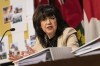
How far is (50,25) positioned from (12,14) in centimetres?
126

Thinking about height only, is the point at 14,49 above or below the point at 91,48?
below

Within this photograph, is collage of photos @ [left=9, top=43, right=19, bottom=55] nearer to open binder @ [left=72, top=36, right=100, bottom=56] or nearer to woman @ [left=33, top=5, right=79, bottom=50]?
woman @ [left=33, top=5, right=79, bottom=50]

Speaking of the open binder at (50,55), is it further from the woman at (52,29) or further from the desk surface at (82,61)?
the woman at (52,29)

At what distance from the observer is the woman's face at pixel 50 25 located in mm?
1709

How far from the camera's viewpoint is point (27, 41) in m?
2.68

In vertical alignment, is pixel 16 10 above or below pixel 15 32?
above

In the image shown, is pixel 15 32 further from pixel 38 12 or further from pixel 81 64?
pixel 81 64

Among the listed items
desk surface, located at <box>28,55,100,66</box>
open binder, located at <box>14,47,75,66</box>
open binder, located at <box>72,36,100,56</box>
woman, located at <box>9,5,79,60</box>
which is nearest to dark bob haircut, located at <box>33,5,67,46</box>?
woman, located at <box>9,5,79,60</box>

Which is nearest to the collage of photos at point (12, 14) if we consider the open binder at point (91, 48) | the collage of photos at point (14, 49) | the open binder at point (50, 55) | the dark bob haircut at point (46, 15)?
the collage of photos at point (14, 49)

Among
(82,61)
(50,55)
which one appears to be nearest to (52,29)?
(50,55)

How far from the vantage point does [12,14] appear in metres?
2.87

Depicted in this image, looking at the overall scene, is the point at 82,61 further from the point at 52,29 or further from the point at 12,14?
the point at 12,14

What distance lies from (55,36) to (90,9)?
1.53 ft

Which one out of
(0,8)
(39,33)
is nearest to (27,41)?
(0,8)
